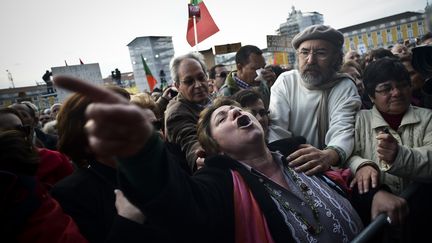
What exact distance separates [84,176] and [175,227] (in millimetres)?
721

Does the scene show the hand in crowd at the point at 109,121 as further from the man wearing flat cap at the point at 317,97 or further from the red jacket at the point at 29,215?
the man wearing flat cap at the point at 317,97

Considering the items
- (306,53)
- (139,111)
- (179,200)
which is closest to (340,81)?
(306,53)

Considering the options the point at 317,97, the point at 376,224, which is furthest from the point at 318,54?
the point at 376,224

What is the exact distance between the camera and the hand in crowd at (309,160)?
5.69ft

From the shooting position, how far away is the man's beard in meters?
2.44

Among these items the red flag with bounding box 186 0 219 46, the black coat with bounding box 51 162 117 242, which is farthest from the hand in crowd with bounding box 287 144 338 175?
the red flag with bounding box 186 0 219 46

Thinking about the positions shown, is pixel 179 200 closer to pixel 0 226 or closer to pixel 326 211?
pixel 0 226

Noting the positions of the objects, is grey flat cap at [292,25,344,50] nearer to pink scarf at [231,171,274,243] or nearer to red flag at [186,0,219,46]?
pink scarf at [231,171,274,243]

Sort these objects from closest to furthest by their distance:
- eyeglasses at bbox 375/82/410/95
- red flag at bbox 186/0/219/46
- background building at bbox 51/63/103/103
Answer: eyeglasses at bbox 375/82/410/95 → red flag at bbox 186/0/219/46 → background building at bbox 51/63/103/103

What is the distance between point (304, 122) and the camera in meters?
2.50

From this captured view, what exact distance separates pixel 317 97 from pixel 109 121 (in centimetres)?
214

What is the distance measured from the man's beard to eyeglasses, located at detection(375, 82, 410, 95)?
17.1 inches

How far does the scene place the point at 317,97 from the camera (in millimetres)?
2457

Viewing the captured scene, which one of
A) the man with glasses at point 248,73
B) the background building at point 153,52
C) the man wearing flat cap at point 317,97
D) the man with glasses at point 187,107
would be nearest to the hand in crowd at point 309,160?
the man wearing flat cap at point 317,97
